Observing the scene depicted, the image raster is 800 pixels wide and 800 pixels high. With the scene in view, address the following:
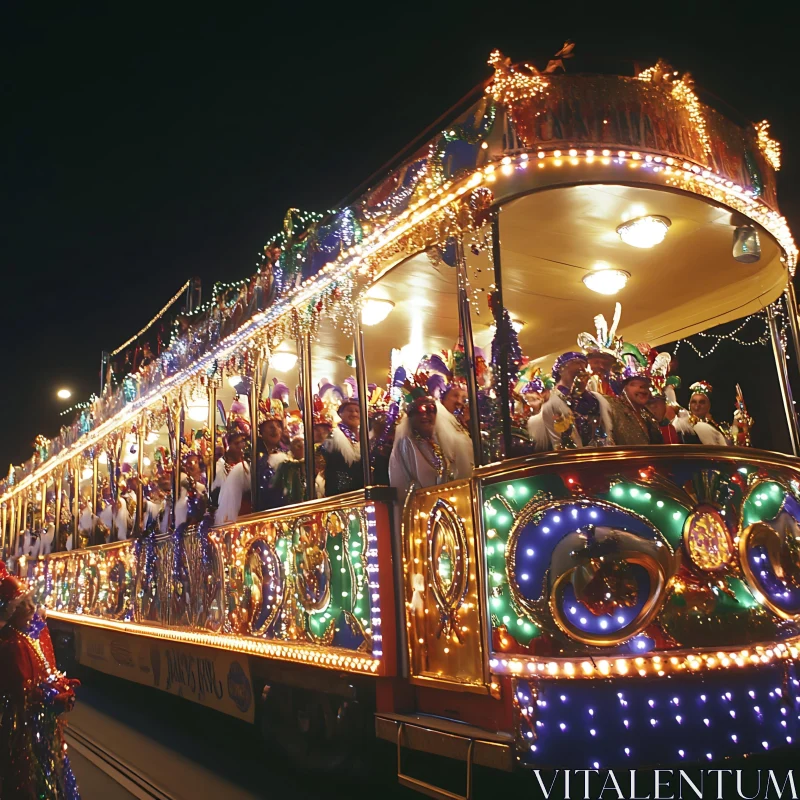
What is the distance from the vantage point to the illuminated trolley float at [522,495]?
372 cm

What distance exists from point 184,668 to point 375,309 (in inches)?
165

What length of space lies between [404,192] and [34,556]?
532 inches

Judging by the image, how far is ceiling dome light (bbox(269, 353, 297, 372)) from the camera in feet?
24.8

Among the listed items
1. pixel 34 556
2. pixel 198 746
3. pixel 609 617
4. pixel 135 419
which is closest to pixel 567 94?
pixel 609 617

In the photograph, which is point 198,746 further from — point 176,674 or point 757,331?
point 757,331

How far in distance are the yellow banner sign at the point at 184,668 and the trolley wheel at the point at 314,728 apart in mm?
433

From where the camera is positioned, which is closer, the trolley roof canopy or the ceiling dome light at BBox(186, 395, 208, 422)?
the trolley roof canopy

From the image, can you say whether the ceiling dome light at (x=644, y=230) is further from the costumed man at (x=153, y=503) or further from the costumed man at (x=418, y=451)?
the costumed man at (x=153, y=503)

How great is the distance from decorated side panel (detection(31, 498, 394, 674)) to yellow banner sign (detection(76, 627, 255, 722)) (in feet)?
0.78

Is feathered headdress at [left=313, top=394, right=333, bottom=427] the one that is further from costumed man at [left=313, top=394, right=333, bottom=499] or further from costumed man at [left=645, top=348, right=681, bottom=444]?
costumed man at [left=645, top=348, right=681, bottom=444]

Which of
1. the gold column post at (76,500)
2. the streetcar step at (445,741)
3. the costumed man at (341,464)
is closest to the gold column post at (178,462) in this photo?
the costumed man at (341,464)

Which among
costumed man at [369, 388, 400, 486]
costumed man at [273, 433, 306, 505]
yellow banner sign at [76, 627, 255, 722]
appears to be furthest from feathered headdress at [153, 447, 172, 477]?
costumed man at [369, 388, 400, 486]

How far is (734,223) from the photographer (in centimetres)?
538

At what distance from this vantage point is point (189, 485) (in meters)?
7.87
